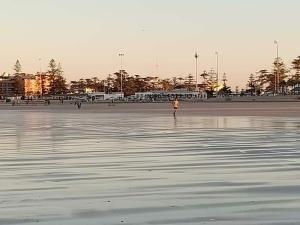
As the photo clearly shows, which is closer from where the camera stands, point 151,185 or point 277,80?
point 151,185

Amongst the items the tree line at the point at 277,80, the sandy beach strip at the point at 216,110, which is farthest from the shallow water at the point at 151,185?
the tree line at the point at 277,80

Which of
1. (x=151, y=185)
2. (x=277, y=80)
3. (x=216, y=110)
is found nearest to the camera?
(x=151, y=185)

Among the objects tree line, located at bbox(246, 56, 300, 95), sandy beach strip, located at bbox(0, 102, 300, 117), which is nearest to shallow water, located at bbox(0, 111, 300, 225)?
sandy beach strip, located at bbox(0, 102, 300, 117)

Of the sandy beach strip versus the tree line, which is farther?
the tree line

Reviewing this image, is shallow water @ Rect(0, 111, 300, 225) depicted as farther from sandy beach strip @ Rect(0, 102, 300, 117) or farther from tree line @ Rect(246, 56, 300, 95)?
tree line @ Rect(246, 56, 300, 95)

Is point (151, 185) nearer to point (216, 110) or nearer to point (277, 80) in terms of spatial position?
Answer: point (216, 110)

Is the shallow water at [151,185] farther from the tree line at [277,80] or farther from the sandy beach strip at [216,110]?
the tree line at [277,80]

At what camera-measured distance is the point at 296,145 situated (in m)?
18.4

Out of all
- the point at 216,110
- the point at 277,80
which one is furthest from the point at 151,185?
the point at 277,80

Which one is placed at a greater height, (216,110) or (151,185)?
(151,185)

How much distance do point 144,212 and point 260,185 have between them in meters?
2.93

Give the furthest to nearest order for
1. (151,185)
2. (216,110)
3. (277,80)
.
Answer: (277,80) < (216,110) < (151,185)

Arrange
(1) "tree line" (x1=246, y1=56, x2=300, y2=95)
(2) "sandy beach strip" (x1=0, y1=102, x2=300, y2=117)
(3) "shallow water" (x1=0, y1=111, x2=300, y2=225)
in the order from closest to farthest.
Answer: (3) "shallow water" (x1=0, y1=111, x2=300, y2=225) < (2) "sandy beach strip" (x1=0, y1=102, x2=300, y2=117) < (1) "tree line" (x1=246, y1=56, x2=300, y2=95)

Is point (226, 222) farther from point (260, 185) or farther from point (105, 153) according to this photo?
point (105, 153)
